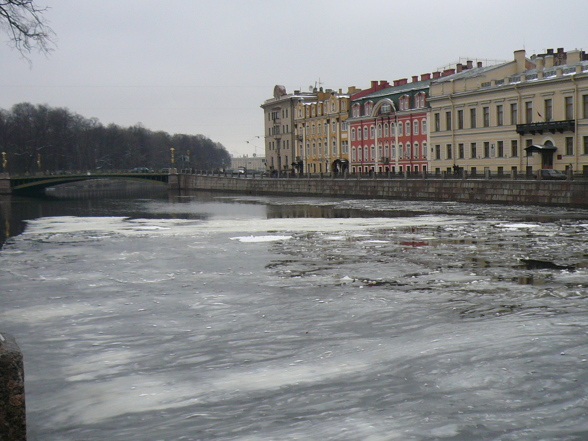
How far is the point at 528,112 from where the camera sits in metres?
51.0

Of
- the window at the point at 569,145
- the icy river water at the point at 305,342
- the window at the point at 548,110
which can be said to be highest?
the window at the point at 548,110

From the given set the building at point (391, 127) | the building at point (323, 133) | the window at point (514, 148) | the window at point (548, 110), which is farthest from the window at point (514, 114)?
the building at point (323, 133)

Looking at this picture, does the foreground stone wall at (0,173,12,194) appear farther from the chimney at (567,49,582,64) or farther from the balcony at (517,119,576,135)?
the chimney at (567,49,582,64)

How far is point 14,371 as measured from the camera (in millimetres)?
4770

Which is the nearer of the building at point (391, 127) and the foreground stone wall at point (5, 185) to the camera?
the building at point (391, 127)

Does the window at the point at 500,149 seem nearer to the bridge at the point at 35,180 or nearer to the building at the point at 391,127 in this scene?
the building at the point at 391,127

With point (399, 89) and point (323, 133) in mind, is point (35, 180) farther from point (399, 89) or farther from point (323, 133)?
point (399, 89)

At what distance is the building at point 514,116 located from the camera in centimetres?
4709

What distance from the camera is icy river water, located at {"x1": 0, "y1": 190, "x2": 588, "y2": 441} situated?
6.26 m

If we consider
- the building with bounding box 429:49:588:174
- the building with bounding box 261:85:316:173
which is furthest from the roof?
the building with bounding box 261:85:316:173

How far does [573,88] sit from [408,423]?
44.7 metres

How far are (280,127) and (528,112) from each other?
51.8 metres

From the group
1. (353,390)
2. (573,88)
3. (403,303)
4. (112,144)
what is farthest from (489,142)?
(112,144)

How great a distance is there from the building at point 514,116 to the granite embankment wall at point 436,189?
2.41 meters
